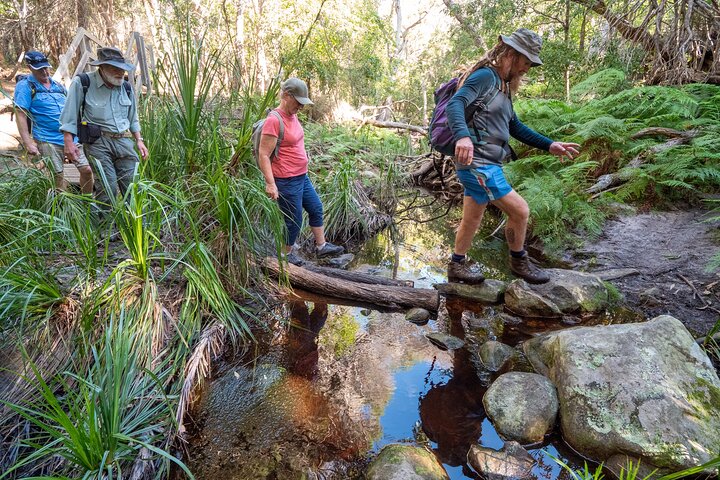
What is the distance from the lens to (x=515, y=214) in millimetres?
3611

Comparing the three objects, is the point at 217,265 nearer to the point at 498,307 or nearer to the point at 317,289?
the point at 317,289

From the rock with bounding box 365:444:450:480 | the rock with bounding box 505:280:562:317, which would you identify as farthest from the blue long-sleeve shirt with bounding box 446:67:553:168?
the rock with bounding box 365:444:450:480

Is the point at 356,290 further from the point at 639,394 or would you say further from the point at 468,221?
the point at 639,394

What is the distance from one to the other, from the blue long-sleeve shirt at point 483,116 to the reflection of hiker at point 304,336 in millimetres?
1880

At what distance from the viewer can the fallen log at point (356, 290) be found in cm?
384

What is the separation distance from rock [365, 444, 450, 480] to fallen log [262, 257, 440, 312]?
67.9 inches

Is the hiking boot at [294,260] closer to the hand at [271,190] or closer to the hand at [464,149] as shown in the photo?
the hand at [271,190]

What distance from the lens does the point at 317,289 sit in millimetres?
4059

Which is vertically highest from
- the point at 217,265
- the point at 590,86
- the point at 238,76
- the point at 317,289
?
the point at 590,86

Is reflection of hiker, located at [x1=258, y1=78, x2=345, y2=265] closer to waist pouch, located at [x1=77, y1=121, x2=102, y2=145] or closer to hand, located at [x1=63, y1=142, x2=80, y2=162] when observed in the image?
waist pouch, located at [x1=77, y1=121, x2=102, y2=145]

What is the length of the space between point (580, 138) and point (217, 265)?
5.59 metres

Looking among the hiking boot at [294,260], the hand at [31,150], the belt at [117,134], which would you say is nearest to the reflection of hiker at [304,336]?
the hiking boot at [294,260]

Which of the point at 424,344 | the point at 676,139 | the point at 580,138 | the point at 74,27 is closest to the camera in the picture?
the point at 424,344

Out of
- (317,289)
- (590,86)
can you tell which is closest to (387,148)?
(590,86)
